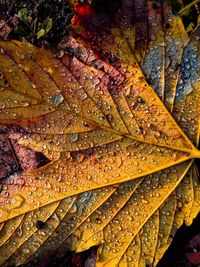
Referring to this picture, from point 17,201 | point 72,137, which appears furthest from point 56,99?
point 17,201

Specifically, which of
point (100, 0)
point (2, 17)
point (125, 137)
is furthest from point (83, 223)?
point (2, 17)

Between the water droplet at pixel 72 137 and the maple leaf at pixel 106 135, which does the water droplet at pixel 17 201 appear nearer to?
the maple leaf at pixel 106 135

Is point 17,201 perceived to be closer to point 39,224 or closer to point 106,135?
point 39,224

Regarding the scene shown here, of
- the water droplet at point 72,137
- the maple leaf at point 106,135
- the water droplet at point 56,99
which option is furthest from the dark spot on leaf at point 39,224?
the water droplet at point 56,99

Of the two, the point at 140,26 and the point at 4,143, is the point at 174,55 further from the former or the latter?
the point at 4,143

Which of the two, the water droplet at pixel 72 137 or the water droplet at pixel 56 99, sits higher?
the water droplet at pixel 56 99

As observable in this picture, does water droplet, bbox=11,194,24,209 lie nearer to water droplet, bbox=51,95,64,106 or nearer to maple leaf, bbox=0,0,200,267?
maple leaf, bbox=0,0,200,267

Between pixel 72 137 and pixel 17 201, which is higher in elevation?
pixel 72 137

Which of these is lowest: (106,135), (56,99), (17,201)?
(17,201)
